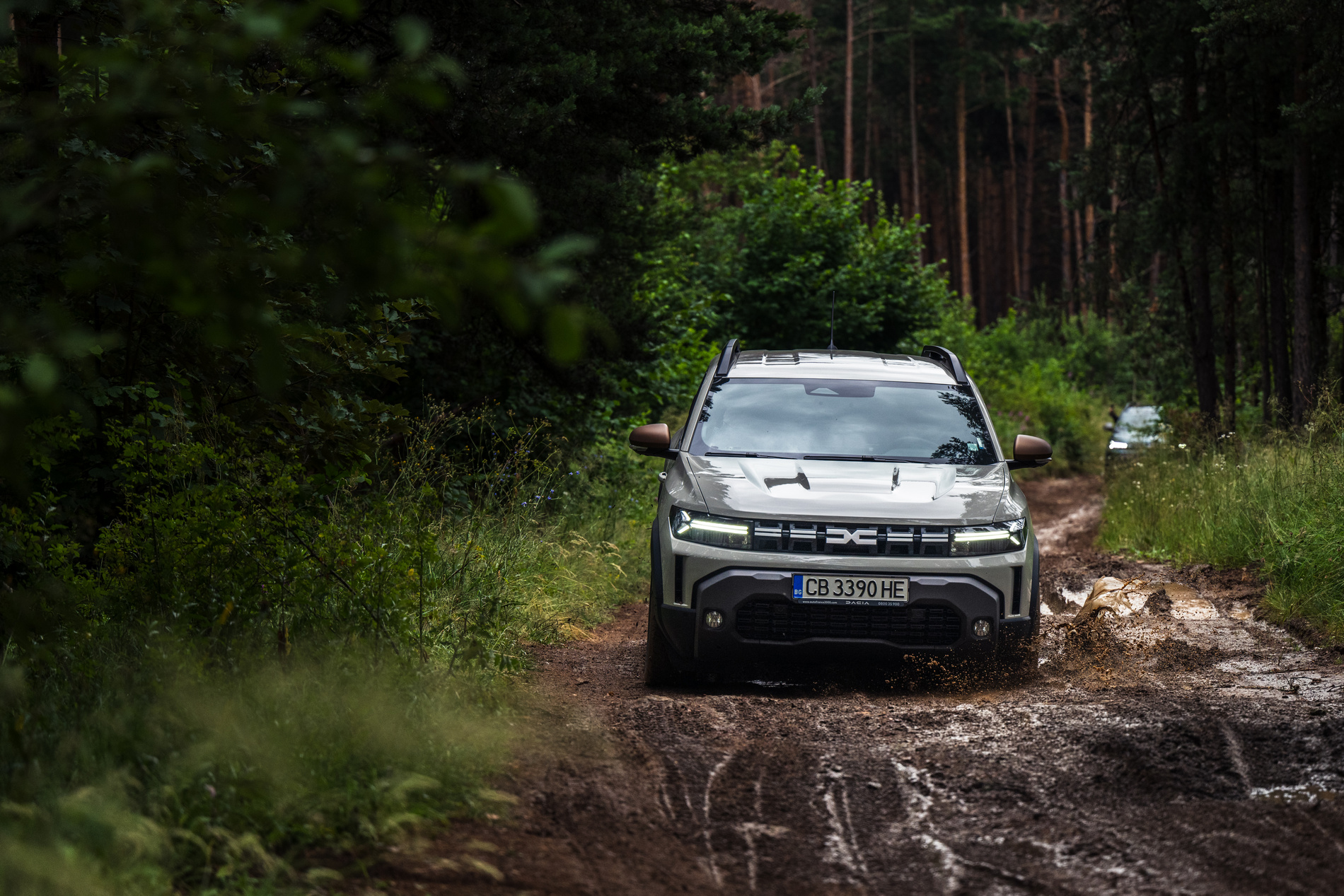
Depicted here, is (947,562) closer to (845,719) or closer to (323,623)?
(845,719)

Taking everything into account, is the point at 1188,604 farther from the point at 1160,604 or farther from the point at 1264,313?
the point at 1264,313

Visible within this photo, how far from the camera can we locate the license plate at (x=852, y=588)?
5957 millimetres

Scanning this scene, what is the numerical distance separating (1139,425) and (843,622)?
17.8 metres

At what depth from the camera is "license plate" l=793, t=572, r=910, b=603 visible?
19.5 ft

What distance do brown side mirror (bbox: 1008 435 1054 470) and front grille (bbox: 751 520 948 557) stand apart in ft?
3.68

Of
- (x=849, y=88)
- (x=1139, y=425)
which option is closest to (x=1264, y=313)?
(x=1139, y=425)

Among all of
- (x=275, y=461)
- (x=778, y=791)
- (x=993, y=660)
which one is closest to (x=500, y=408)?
(x=275, y=461)

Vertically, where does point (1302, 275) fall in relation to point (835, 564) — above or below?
above

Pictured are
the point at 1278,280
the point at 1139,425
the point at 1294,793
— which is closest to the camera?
the point at 1294,793

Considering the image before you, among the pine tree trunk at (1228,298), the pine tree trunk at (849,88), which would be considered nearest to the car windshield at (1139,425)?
the pine tree trunk at (1228,298)

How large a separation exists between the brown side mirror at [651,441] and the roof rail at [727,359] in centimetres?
84

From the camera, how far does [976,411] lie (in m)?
7.51

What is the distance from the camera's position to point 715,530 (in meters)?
6.14

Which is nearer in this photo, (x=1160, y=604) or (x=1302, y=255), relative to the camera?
(x=1160, y=604)
